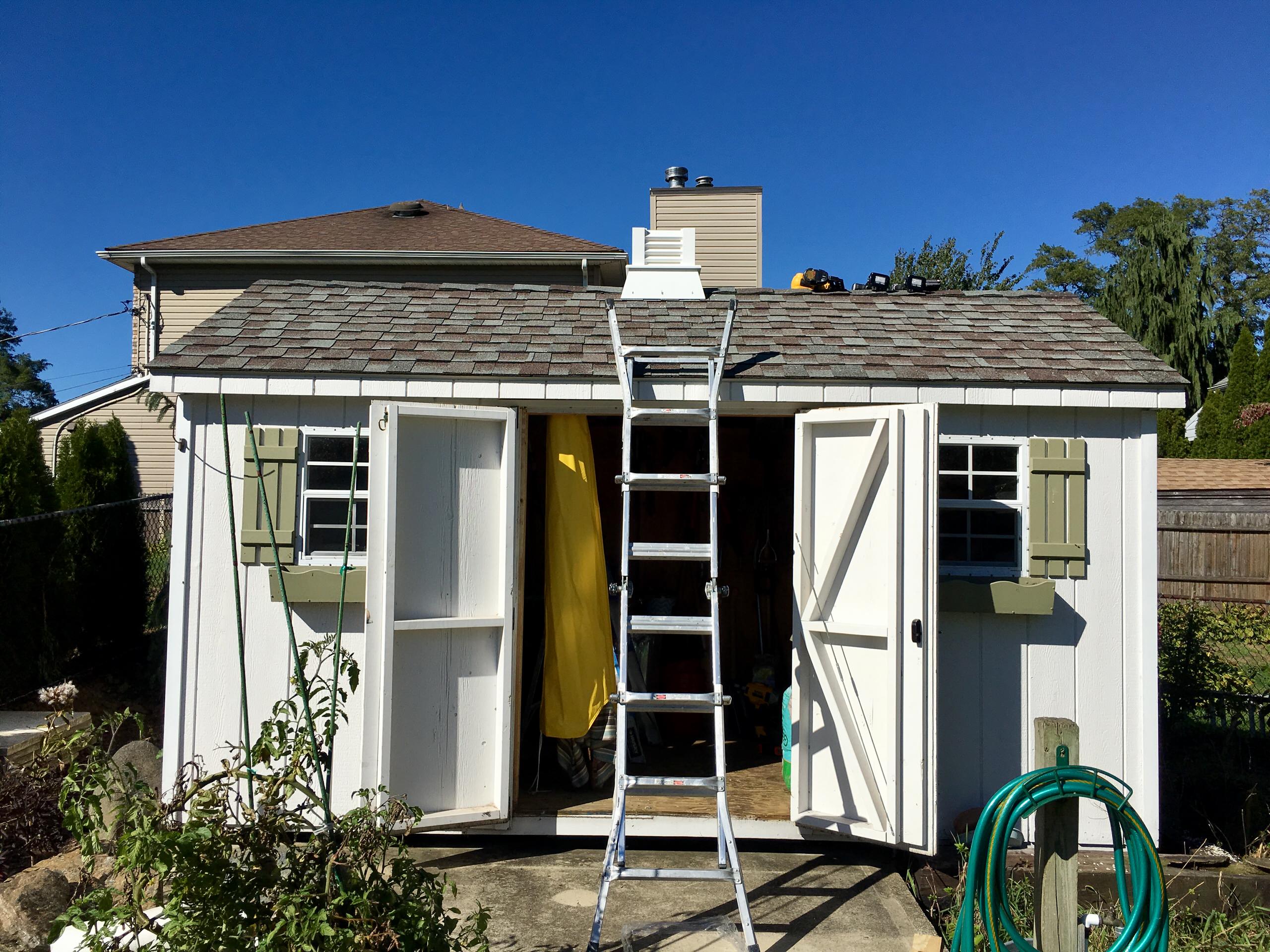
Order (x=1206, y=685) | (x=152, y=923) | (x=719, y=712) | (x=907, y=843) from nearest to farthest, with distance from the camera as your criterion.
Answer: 1. (x=152, y=923)
2. (x=719, y=712)
3. (x=907, y=843)
4. (x=1206, y=685)

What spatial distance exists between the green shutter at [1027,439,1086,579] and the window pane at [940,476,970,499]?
33cm

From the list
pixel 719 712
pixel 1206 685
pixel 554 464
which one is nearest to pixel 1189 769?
pixel 1206 685

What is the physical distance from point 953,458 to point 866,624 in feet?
3.83

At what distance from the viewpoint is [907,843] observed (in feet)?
14.9

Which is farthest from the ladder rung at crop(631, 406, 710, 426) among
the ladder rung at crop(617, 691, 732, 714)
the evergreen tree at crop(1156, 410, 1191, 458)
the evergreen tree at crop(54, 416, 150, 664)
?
the evergreen tree at crop(1156, 410, 1191, 458)

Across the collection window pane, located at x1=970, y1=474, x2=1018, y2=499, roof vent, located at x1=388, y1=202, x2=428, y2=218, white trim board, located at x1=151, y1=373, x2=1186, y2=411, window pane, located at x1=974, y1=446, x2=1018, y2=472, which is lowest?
window pane, located at x1=970, y1=474, x2=1018, y2=499

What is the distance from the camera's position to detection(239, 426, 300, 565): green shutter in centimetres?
504

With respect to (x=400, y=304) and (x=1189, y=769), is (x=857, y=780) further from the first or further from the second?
(x=400, y=304)

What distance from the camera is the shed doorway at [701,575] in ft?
21.2

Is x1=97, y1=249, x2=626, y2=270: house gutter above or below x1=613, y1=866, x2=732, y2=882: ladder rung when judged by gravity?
above

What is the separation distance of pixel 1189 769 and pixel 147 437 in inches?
558

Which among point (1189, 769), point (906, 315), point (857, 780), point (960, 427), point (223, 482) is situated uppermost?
point (906, 315)

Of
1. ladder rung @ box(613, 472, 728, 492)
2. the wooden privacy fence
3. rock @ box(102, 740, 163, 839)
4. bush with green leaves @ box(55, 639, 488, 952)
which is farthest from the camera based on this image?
the wooden privacy fence

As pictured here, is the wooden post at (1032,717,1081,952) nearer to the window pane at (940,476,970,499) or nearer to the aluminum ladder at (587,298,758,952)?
the aluminum ladder at (587,298,758,952)
